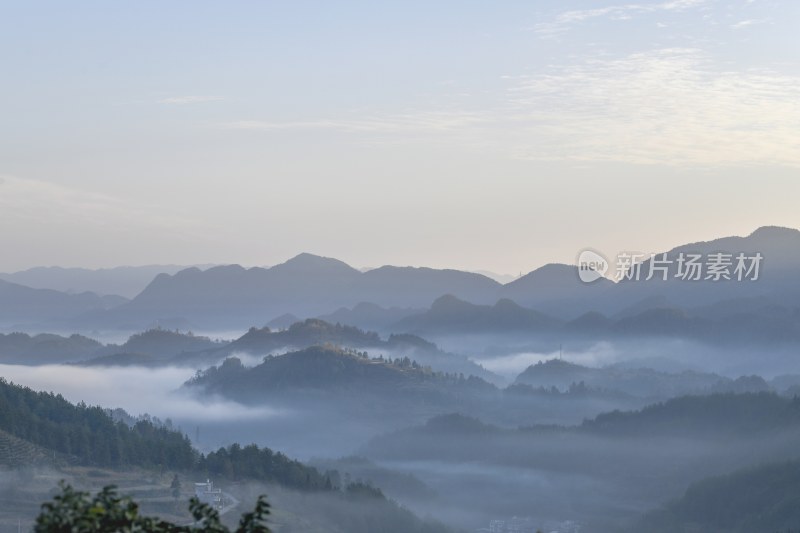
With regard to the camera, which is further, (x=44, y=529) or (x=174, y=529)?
(x=174, y=529)

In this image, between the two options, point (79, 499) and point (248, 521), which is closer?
point (79, 499)

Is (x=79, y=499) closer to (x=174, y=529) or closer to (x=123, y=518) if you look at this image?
(x=123, y=518)

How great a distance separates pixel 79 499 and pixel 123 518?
174 cm

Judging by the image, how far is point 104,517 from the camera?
4019cm

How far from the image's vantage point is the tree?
39.1 metres

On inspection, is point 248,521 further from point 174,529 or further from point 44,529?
point 44,529

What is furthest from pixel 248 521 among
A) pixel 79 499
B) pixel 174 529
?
pixel 79 499

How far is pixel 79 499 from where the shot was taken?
3941cm

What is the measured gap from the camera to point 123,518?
40.5 meters

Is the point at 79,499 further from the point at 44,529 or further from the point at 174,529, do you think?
the point at 174,529

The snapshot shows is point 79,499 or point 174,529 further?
point 174,529

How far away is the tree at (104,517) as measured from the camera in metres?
39.1

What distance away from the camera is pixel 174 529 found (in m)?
43.0

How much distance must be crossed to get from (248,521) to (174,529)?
2518mm
